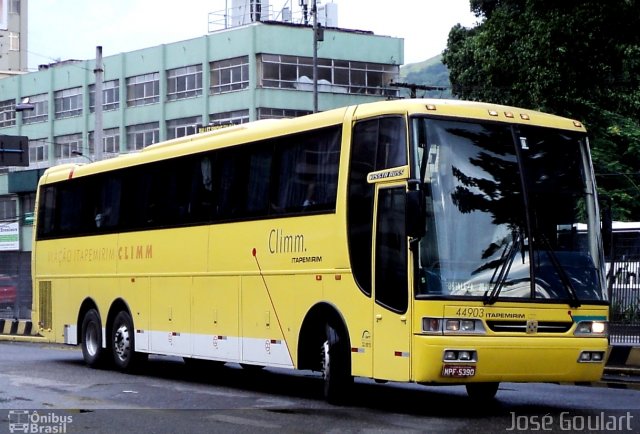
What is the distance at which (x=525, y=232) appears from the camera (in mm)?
13625

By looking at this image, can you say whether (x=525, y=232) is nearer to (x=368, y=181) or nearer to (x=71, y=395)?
(x=368, y=181)

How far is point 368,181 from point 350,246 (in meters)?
0.82

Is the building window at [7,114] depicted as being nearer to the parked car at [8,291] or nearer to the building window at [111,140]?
the building window at [111,140]

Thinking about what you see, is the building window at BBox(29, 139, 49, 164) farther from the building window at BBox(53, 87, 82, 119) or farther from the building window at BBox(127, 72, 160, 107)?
the building window at BBox(127, 72, 160, 107)

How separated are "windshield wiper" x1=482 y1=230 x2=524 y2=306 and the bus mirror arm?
1010 millimetres

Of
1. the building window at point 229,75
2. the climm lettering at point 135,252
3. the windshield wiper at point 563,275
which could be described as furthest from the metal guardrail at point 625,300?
the building window at point 229,75

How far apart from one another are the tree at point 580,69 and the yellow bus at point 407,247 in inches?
447

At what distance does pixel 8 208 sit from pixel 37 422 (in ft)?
226

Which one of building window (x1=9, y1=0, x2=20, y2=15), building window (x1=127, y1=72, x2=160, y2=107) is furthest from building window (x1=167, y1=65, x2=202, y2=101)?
building window (x1=9, y1=0, x2=20, y2=15)

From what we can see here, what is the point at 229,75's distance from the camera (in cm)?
6656

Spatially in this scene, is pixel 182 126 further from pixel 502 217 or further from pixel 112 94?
pixel 502 217

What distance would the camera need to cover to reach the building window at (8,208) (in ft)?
258

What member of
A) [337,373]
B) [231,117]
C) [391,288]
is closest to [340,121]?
[391,288]

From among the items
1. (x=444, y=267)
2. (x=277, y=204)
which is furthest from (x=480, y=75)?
(x=444, y=267)
